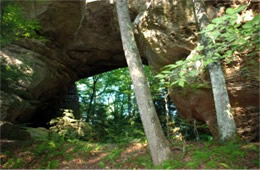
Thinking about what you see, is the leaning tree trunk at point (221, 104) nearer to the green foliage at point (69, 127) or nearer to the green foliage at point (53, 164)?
the green foliage at point (53, 164)

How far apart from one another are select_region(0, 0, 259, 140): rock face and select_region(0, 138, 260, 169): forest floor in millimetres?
1792

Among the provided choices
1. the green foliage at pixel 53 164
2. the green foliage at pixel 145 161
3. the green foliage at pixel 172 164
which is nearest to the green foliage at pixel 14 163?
the green foliage at pixel 53 164

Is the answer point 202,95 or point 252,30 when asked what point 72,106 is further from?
point 252,30

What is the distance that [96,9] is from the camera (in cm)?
1265

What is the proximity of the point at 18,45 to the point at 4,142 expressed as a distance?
231 inches

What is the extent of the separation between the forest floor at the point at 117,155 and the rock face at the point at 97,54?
179 cm

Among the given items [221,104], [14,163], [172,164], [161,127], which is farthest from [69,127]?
[221,104]

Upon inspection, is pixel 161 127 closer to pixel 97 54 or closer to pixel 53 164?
pixel 53 164

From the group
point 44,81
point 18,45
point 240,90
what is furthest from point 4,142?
point 240,90

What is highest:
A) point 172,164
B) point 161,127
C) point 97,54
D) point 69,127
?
point 97,54

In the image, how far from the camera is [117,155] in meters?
7.40

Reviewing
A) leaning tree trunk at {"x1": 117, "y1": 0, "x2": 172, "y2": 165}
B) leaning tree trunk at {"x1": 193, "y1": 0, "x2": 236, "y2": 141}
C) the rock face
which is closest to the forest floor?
leaning tree trunk at {"x1": 117, "y1": 0, "x2": 172, "y2": 165}

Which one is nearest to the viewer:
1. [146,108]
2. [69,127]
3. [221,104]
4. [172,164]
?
[172,164]

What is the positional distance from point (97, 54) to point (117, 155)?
923cm
